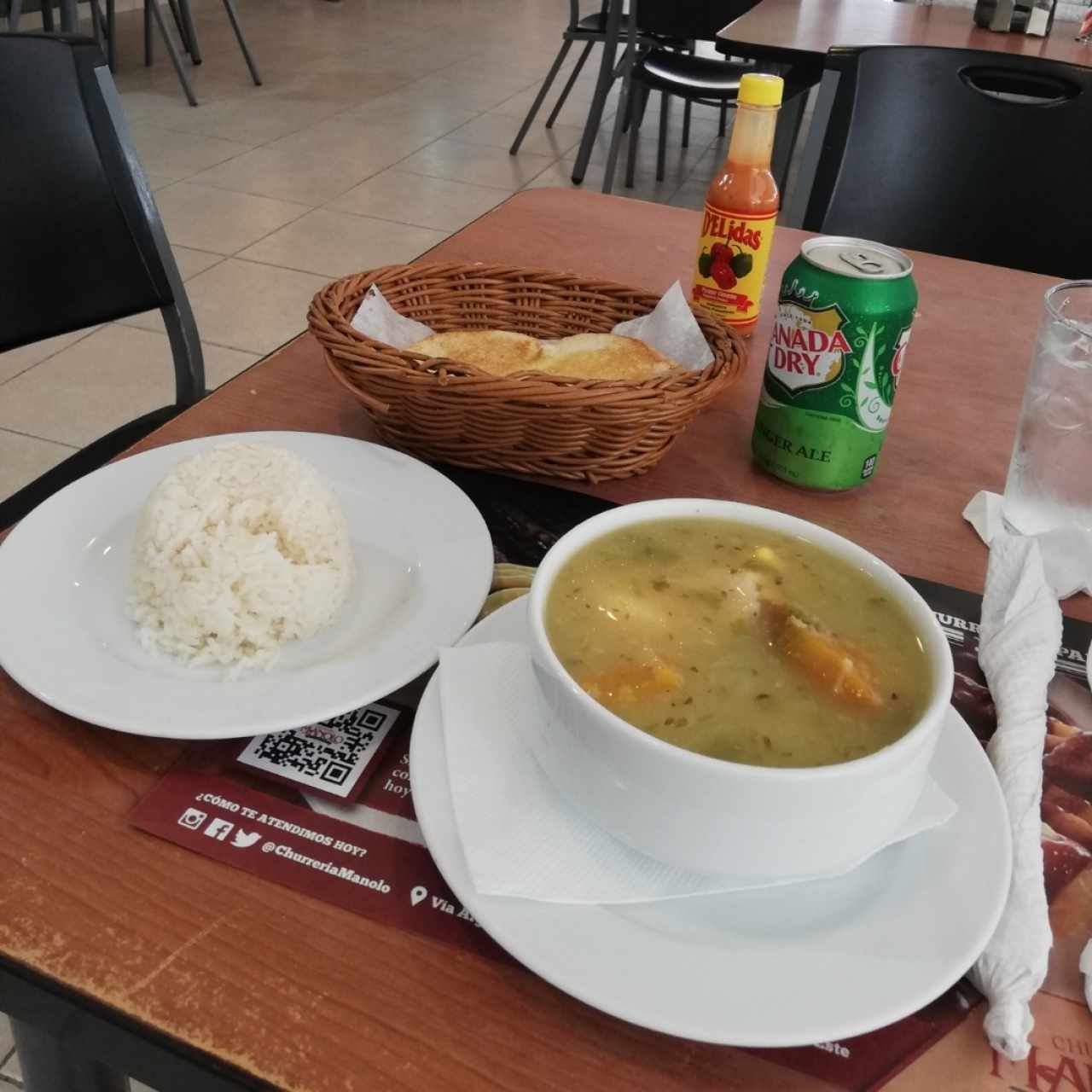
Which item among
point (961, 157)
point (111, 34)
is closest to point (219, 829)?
point (961, 157)

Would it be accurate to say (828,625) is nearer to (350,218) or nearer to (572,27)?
(350,218)

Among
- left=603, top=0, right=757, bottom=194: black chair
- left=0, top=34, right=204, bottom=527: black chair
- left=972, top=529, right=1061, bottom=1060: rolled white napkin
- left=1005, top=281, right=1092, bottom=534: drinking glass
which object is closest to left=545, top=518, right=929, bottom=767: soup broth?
left=972, top=529, right=1061, bottom=1060: rolled white napkin

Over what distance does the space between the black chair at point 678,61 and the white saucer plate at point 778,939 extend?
3446 mm

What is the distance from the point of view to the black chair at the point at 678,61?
11.5ft

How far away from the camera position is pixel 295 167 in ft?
13.2

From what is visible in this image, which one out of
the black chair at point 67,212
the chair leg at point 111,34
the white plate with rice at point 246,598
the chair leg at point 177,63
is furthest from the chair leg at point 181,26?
the white plate with rice at point 246,598

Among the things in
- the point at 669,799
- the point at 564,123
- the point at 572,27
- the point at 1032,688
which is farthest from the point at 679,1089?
the point at 564,123

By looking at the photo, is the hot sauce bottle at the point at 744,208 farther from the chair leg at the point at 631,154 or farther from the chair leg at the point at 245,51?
the chair leg at the point at 245,51

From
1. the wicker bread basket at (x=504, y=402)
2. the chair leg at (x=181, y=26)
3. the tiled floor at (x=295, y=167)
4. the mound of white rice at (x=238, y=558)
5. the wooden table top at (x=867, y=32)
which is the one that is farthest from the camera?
the chair leg at (x=181, y=26)

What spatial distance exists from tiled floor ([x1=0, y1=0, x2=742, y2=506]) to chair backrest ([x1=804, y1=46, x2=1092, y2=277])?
166 centimetres

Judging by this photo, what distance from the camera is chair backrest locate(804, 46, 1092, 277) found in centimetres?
145

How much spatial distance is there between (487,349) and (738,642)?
482mm

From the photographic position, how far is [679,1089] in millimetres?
426

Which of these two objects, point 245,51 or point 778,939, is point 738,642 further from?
point 245,51
